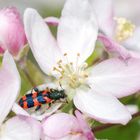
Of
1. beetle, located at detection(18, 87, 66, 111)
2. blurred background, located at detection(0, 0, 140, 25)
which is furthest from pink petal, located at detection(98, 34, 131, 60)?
blurred background, located at detection(0, 0, 140, 25)

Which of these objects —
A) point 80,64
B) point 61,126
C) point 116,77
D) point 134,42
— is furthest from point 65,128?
point 134,42

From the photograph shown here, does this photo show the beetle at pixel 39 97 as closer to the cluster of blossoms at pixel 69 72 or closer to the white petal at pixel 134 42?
the cluster of blossoms at pixel 69 72

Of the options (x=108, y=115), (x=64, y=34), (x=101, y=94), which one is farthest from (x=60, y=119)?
(x=64, y=34)

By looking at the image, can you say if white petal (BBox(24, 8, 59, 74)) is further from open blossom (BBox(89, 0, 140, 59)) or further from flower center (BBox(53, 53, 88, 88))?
open blossom (BBox(89, 0, 140, 59))

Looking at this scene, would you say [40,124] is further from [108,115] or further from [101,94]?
[101,94]

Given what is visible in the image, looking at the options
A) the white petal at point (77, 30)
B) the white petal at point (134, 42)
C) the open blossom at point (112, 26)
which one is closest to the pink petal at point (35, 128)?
the white petal at point (77, 30)

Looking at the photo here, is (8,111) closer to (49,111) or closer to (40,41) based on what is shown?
(49,111)

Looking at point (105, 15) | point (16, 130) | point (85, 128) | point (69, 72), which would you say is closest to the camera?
point (85, 128)
